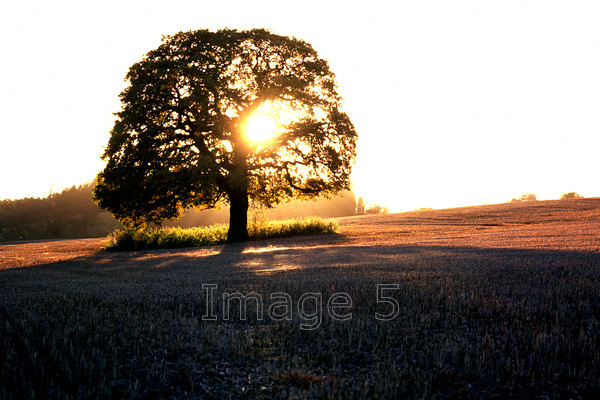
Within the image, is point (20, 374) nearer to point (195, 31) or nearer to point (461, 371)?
point (461, 371)

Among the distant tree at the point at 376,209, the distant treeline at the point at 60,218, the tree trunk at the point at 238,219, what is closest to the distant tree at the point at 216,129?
the tree trunk at the point at 238,219

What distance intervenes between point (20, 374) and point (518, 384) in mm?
3822

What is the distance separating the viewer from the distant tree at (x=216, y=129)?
22.0 metres

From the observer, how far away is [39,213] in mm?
55156

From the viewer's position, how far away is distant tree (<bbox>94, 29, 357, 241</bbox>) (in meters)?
22.0

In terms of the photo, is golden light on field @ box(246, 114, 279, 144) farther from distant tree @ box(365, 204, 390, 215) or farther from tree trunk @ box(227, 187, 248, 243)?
distant tree @ box(365, 204, 390, 215)

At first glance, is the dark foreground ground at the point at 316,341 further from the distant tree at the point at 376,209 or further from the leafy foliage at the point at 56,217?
the distant tree at the point at 376,209

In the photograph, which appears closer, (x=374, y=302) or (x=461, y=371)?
(x=461, y=371)

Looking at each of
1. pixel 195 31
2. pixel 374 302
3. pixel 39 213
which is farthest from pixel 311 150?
pixel 39 213

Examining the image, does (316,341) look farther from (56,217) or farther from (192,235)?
(56,217)

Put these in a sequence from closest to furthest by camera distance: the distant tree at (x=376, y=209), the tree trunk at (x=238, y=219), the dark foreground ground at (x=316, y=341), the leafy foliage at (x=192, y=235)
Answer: the dark foreground ground at (x=316, y=341) < the tree trunk at (x=238, y=219) < the leafy foliage at (x=192, y=235) < the distant tree at (x=376, y=209)

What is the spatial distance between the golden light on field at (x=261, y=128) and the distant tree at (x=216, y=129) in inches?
11.6

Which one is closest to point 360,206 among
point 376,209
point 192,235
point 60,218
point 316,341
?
point 376,209

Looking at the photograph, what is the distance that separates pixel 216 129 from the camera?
22.4 m
